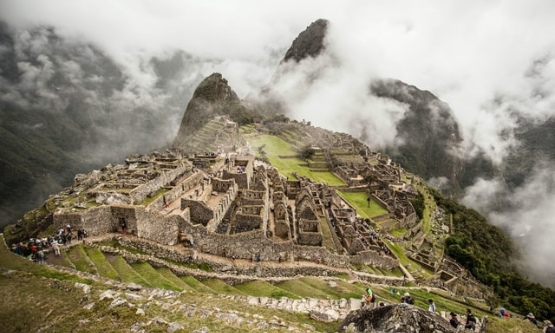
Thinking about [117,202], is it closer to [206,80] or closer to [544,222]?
[206,80]

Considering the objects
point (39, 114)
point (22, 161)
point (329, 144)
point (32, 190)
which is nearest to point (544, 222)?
point (329, 144)

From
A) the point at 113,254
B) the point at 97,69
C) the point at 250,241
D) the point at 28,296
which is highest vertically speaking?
the point at 97,69

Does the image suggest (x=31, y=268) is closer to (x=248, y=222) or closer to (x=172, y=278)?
(x=172, y=278)

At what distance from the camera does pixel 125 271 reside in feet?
66.7

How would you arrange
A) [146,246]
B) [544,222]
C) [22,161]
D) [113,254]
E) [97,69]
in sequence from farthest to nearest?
1. [97,69]
2. [544,222]
3. [22,161]
4. [146,246]
5. [113,254]

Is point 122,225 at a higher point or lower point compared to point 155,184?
lower

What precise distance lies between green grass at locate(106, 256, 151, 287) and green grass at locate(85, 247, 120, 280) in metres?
0.50

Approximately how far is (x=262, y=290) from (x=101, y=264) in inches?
415

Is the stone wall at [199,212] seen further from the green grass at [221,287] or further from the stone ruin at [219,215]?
the green grass at [221,287]

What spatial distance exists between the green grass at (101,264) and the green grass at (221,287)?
6081mm

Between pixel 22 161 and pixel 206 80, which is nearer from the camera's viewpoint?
pixel 22 161

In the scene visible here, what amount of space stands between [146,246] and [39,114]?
111781 mm

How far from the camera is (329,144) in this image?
333ft

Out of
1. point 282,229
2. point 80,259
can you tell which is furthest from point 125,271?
point 282,229
